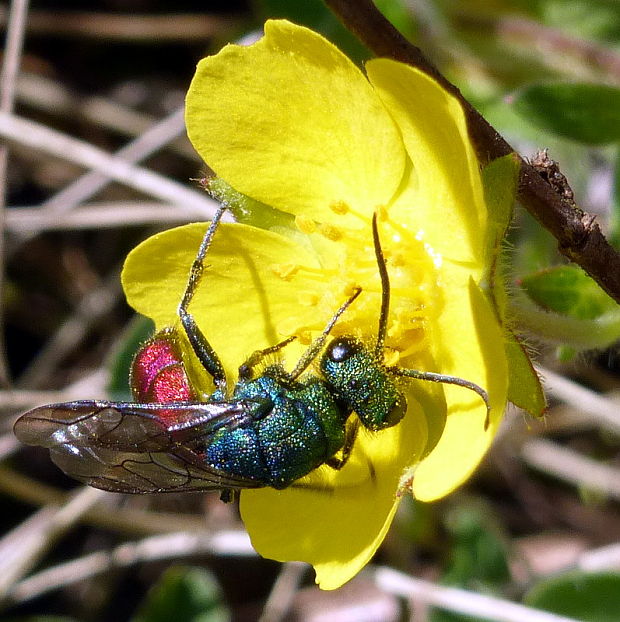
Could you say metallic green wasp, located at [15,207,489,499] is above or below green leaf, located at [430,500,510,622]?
above

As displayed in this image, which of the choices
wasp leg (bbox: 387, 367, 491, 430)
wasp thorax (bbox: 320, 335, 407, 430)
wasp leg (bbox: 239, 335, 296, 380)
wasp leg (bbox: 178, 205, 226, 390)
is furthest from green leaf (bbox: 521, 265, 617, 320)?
wasp leg (bbox: 178, 205, 226, 390)

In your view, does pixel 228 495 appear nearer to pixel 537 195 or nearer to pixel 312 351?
pixel 312 351

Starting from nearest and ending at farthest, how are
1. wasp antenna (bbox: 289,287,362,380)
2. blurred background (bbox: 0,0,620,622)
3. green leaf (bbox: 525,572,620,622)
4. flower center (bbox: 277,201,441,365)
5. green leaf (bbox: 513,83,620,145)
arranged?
wasp antenna (bbox: 289,287,362,380) → flower center (bbox: 277,201,441,365) → green leaf (bbox: 513,83,620,145) → green leaf (bbox: 525,572,620,622) → blurred background (bbox: 0,0,620,622)

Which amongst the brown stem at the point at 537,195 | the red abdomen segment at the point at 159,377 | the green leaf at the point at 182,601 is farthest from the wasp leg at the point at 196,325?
the green leaf at the point at 182,601

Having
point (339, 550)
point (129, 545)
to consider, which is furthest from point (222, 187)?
point (129, 545)

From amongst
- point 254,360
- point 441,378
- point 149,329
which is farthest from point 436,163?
point 149,329

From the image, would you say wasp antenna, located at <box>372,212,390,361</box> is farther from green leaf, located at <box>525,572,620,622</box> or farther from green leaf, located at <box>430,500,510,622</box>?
green leaf, located at <box>430,500,510,622</box>

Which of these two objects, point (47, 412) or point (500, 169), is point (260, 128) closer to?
point (500, 169)
